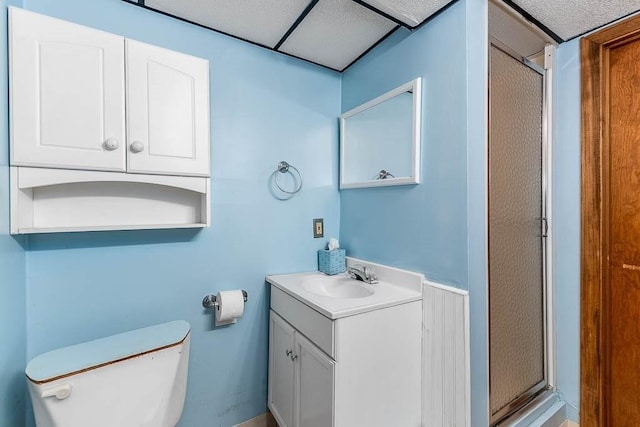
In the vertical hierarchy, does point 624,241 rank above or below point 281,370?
above

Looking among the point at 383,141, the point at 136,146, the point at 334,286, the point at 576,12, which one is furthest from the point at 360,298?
the point at 576,12

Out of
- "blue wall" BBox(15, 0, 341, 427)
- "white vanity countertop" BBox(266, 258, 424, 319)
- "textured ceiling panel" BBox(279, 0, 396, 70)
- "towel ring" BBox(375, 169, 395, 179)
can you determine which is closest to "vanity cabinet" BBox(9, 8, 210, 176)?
"blue wall" BBox(15, 0, 341, 427)

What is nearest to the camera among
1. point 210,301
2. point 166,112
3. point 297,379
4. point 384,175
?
point 166,112

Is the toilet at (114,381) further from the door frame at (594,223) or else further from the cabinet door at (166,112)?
the door frame at (594,223)

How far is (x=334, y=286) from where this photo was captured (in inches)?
65.0

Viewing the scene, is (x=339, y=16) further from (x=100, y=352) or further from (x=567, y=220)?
(x=100, y=352)

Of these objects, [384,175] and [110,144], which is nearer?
[110,144]

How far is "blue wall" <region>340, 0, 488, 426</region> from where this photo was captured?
115cm

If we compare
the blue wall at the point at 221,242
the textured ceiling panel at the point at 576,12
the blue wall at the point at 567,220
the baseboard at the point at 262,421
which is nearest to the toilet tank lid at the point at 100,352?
the blue wall at the point at 221,242

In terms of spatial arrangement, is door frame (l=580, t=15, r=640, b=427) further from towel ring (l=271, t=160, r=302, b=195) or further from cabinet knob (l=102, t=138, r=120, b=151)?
cabinet knob (l=102, t=138, r=120, b=151)

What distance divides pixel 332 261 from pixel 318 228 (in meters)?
0.24

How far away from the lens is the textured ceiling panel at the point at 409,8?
1203 mm

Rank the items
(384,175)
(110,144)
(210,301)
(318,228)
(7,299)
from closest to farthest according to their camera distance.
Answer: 1. (7,299)
2. (110,144)
3. (210,301)
4. (384,175)
5. (318,228)

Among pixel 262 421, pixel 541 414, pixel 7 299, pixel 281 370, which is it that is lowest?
pixel 262 421
